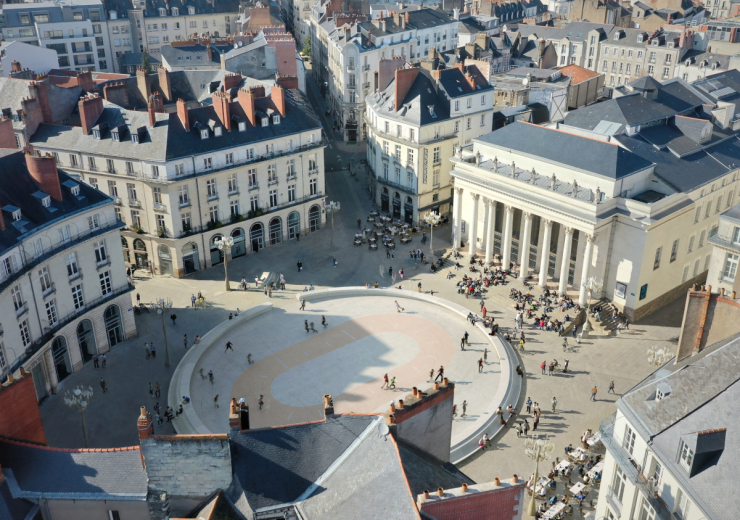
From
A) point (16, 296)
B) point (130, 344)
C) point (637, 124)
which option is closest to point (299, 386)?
point (130, 344)

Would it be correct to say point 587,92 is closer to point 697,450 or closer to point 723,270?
point 723,270

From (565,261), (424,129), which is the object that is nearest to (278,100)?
(424,129)

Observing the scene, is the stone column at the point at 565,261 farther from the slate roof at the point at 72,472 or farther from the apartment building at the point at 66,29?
the apartment building at the point at 66,29

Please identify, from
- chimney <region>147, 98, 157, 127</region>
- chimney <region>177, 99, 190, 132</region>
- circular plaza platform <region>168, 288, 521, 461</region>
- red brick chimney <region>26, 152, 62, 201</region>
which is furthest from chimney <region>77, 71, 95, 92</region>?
circular plaza platform <region>168, 288, 521, 461</region>

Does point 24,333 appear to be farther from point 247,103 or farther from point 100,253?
point 247,103

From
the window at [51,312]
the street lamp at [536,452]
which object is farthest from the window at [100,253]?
the street lamp at [536,452]
